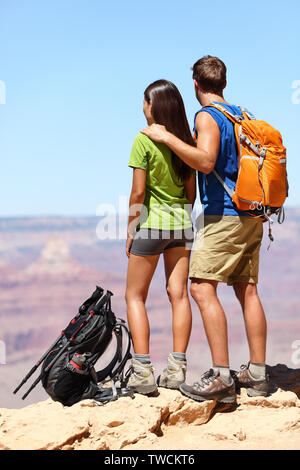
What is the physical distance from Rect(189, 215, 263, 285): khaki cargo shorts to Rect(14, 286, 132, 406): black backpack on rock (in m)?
0.75

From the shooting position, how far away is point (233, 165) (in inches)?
201

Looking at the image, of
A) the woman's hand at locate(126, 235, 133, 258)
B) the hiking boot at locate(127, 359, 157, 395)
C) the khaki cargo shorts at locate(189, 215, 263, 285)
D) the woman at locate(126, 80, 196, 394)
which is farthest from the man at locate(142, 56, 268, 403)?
the woman's hand at locate(126, 235, 133, 258)

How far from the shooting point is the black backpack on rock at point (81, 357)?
16.0 ft

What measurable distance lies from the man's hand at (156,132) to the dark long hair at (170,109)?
0.06m

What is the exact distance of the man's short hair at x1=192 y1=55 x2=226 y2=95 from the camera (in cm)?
517

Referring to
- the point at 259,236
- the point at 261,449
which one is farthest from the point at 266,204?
the point at 261,449

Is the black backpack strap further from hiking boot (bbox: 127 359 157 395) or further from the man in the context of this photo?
the man

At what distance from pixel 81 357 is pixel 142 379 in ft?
1.66

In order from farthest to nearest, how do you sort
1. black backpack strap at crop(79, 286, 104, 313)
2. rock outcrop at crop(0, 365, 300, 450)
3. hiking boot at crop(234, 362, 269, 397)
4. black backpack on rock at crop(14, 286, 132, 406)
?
hiking boot at crop(234, 362, 269, 397) → black backpack strap at crop(79, 286, 104, 313) → black backpack on rock at crop(14, 286, 132, 406) → rock outcrop at crop(0, 365, 300, 450)

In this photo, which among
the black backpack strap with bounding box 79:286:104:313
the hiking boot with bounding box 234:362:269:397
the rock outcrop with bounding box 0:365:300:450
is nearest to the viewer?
the rock outcrop with bounding box 0:365:300:450

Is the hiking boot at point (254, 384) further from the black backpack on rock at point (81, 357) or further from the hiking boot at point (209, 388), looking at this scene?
the black backpack on rock at point (81, 357)

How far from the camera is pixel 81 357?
16.1 ft

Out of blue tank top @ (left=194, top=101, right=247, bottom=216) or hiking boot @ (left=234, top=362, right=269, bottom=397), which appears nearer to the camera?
blue tank top @ (left=194, top=101, right=247, bottom=216)

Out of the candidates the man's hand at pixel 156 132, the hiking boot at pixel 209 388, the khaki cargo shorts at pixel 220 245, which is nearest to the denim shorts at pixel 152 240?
the khaki cargo shorts at pixel 220 245
